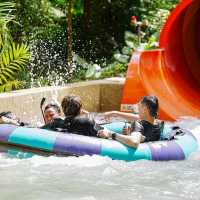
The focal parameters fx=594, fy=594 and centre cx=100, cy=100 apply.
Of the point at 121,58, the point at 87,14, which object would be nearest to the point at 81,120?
the point at 121,58

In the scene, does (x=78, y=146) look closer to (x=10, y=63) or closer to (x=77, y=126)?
(x=77, y=126)

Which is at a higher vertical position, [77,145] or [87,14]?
[87,14]

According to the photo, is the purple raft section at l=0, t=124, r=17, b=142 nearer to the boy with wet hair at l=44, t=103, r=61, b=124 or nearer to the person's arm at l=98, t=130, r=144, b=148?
the boy with wet hair at l=44, t=103, r=61, b=124

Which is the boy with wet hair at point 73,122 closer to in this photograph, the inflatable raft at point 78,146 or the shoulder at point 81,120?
the shoulder at point 81,120

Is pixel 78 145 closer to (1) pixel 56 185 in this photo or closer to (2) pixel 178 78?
(1) pixel 56 185

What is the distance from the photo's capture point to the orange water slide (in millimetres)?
8570

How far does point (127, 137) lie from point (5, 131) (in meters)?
1.14

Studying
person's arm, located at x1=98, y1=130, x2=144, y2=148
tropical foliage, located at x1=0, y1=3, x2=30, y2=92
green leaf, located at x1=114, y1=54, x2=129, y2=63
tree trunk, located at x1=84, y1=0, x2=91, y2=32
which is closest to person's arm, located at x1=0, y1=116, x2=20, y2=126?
person's arm, located at x1=98, y1=130, x2=144, y2=148

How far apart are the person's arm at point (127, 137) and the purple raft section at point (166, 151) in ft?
0.52

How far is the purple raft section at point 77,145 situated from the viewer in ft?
17.5

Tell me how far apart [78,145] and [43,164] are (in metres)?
0.36

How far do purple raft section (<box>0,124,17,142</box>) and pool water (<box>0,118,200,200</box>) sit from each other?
18 cm

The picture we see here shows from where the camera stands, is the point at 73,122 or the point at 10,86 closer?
the point at 73,122

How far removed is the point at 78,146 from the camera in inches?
210
